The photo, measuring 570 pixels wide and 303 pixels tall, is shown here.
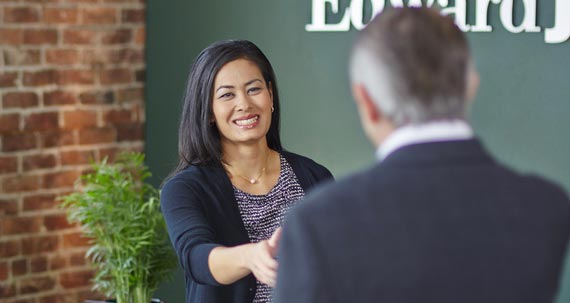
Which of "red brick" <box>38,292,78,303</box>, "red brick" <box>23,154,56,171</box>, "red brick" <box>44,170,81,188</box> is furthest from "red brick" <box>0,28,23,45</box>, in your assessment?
"red brick" <box>38,292,78,303</box>

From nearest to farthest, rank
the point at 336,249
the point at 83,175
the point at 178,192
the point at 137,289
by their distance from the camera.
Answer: the point at 336,249
the point at 178,192
the point at 137,289
the point at 83,175

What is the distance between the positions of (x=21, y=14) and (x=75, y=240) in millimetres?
1035

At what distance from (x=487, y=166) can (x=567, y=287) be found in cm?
246

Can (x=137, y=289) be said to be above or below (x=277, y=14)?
below

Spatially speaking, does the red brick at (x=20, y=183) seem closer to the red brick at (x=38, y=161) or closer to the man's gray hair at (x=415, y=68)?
the red brick at (x=38, y=161)

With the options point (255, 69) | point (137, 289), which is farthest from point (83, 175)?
point (255, 69)

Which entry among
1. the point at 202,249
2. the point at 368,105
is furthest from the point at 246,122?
the point at 368,105

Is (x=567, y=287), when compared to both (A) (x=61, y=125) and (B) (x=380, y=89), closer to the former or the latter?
(A) (x=61, y=125)

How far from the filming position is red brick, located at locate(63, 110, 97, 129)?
14.4 ft

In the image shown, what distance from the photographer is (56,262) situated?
443cm

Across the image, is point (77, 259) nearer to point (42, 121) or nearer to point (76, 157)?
point (76, 157)

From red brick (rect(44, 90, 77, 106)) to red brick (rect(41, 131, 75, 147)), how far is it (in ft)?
0.43

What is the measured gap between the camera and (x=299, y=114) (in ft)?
13.9

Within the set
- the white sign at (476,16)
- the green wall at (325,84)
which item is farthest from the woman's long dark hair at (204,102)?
the green wall at (325,84)
